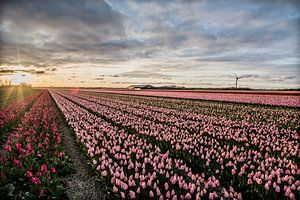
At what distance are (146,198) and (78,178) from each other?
2661mm

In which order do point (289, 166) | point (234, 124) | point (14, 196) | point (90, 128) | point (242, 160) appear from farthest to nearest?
point (234, 124) → point (90, 128) → point (242, 160) → point (289, 166) → point (14, 196)

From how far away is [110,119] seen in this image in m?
14.2

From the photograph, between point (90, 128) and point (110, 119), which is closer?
point (90, 128)

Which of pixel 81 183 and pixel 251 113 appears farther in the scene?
pixel 251 113

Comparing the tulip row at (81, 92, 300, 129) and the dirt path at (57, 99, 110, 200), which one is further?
the tulip row at (81, 92, 300, 129)

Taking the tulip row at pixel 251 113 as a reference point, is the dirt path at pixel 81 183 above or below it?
below

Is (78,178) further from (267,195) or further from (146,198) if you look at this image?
(267,195)

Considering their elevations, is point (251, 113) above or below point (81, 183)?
above

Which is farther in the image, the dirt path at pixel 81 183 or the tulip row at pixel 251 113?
the tulip row at pixel 251 113

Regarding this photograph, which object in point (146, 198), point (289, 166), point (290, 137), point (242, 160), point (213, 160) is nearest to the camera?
point (146, 198)

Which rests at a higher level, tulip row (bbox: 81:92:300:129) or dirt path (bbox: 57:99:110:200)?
tulip row (bbox: 81:92:300:129)

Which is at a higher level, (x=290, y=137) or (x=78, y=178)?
(x=290, y=137)

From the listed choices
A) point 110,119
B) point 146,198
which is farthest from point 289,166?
point 110,119

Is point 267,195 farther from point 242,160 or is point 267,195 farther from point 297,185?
point 242,160
